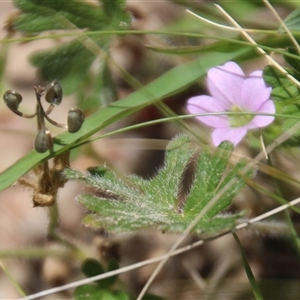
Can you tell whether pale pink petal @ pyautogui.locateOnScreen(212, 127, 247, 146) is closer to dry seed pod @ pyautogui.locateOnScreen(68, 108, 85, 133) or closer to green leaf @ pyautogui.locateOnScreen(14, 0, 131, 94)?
dry seed pod @ pyautogui.locateOnScreen(68, 108, 85, 133)

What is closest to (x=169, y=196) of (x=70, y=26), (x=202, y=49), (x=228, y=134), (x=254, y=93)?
(x=228, y=134)

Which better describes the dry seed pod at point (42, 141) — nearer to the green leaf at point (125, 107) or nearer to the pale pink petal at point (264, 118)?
the green leaf at point (125, 107)

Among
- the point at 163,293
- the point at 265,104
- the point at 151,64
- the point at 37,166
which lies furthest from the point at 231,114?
the point at 151,64

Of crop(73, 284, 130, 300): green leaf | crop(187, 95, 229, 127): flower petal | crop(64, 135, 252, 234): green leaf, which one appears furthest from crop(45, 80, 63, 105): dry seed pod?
crop(73, 284, 130, 300): green leaf

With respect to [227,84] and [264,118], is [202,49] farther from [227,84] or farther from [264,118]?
[264,118]

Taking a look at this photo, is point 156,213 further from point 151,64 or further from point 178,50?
point 151,64

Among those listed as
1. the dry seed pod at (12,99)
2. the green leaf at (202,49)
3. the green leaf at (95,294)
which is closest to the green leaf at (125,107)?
the green leaf at (202,49)
